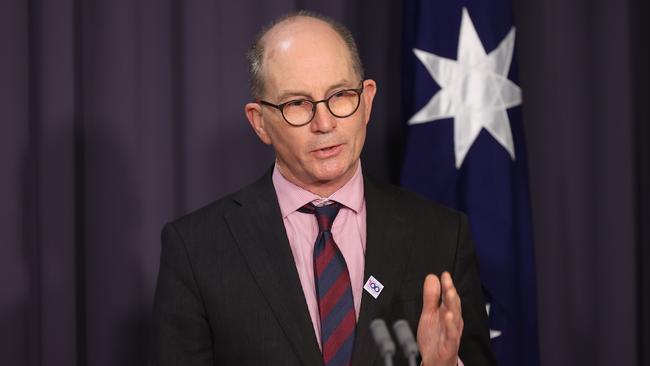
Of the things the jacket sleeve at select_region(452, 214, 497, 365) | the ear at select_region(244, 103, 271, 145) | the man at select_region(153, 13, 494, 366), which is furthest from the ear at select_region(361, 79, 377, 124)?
the jacket sleeve at select_region(452, 214, 497, 365)

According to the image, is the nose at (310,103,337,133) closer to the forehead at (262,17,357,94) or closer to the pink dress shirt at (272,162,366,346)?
the forehead at (262,17,357,94)

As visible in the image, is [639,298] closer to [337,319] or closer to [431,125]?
[431,125]

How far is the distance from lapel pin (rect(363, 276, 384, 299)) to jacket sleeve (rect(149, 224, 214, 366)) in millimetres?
391

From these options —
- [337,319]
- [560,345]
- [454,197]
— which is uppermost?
[454,197]

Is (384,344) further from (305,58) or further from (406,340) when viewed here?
(305,58)

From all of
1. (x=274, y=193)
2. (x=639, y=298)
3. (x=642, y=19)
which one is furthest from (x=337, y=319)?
(x=642, y=19)

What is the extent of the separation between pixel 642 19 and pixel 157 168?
1903mm

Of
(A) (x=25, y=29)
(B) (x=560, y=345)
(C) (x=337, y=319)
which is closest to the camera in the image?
(C) (x=337, y=319)

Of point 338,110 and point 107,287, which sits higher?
point 338,110

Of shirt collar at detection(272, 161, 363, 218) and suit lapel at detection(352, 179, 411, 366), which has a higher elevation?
shirt collar at detection(272, 161, 363, 218)

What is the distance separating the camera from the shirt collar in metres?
1.97

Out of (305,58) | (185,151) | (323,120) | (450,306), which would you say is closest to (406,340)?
(450,306)

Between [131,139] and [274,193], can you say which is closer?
[274,193]

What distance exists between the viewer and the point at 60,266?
2.54m
